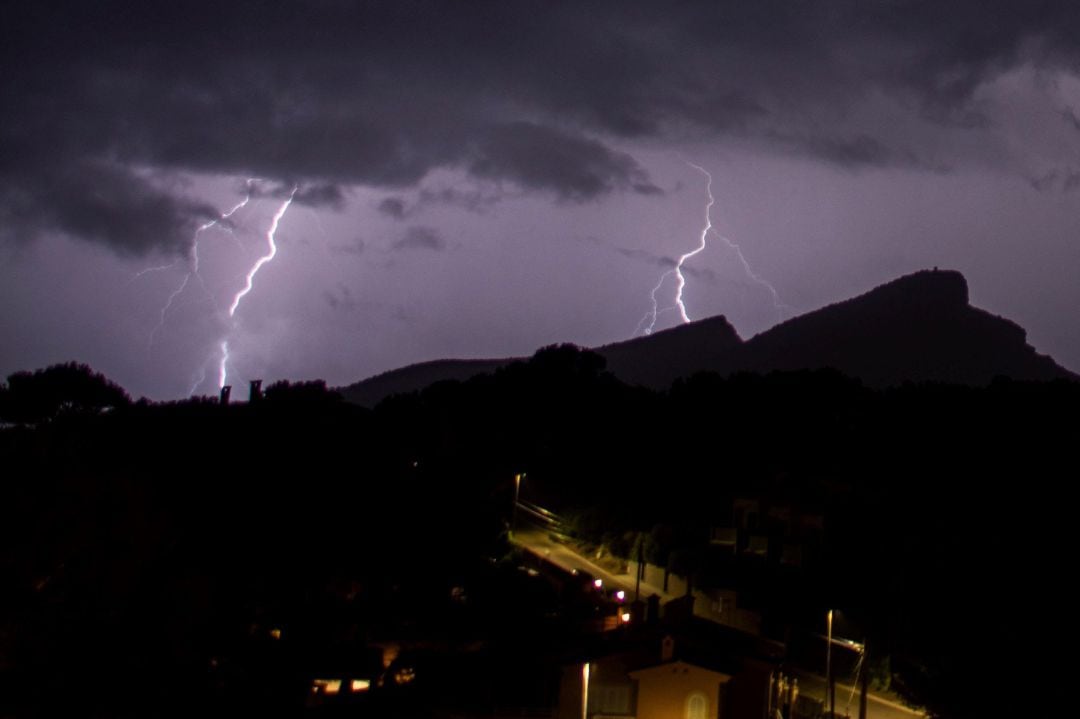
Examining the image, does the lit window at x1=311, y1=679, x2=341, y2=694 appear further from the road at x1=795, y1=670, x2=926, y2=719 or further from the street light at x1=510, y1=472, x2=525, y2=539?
the street light at x1=510, y1=472, x2=525, y2=539

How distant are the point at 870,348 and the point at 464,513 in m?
76.5

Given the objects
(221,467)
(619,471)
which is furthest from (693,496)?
(221,467)

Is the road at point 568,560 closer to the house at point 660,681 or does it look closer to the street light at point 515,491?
the street light at point 515,491

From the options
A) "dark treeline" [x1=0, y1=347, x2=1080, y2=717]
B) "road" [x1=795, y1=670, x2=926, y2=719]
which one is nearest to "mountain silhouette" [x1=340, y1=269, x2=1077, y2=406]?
"dark treeline" [x1=0, y1=347, x2=1080, y2=717]

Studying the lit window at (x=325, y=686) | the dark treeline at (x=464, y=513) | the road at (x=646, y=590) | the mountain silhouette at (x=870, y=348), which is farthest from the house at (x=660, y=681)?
the mountain silhouette at (x=870, y=348)

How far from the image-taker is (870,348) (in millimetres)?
97812

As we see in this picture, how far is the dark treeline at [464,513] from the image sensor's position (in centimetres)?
1633

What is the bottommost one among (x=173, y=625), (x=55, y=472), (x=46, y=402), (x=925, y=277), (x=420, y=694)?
(x=420, y=694)

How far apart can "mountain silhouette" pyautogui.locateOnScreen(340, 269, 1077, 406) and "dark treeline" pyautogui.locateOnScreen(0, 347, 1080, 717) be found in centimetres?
4756

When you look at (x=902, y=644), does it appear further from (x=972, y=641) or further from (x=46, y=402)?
(x=46, y=402)

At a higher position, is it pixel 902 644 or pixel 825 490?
pixel 825 490

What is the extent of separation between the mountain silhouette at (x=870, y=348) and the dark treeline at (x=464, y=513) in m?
47.6

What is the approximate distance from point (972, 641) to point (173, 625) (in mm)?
15997

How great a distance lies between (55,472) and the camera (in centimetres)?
1798
